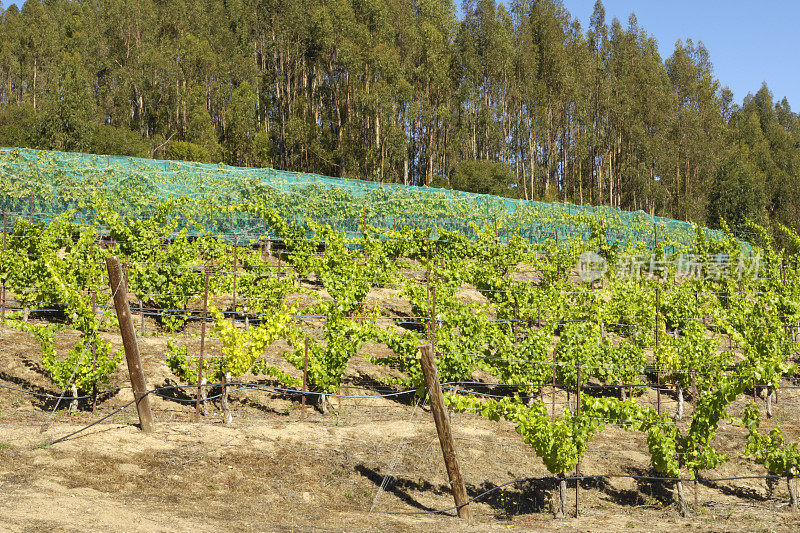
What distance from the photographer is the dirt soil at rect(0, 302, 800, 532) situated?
282 inches

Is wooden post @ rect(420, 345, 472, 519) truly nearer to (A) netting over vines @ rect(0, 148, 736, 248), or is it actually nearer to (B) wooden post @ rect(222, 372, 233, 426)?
(B) wooden post @ rect(222, 372, 233, 426)

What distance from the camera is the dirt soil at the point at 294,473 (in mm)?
7152

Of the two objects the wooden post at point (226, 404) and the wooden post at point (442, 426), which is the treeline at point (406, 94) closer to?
the wooden post at point (226, 404)

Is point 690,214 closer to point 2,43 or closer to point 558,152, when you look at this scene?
point 558,152

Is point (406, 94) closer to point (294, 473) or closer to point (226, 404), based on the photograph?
point (226, 404)

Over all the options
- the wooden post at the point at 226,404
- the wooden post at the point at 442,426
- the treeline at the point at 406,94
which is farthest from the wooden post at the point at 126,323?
the treeline at the point at 406,94

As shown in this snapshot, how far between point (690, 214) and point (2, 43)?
57.0 m

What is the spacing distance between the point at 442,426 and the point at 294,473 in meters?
2.26

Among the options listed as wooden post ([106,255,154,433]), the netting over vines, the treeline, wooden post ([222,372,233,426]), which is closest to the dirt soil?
wooden post ([222,372,233,426])

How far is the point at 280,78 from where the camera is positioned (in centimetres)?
5172

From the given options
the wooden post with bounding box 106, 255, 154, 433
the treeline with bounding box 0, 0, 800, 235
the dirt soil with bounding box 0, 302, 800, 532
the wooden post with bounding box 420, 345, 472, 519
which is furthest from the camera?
the treeline with bounding box 0, 0, 800, 235

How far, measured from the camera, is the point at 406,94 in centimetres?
4541

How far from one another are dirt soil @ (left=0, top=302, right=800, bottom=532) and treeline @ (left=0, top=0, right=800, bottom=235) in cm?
3304

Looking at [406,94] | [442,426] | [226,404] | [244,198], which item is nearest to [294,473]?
[442,426]
